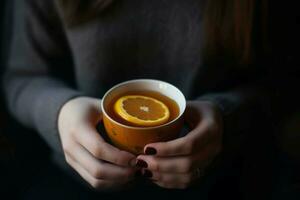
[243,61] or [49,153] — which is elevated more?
[243,61]

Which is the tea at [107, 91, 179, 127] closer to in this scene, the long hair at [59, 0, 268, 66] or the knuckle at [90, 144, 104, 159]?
the knuckle at [90, 144, 104, 159]

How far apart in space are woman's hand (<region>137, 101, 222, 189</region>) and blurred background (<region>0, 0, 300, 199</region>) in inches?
5.8

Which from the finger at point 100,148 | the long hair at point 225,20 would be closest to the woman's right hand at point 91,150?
the finger at point 100,148

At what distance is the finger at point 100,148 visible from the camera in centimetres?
59

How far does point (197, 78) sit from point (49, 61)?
0.93ft

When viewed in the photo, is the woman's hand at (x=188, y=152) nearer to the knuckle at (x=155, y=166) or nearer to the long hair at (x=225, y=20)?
the knuckle at (x=155, y=166)

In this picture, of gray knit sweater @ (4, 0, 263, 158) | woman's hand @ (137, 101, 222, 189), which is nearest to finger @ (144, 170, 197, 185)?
woman's hand @ (137, 101, 222, 189)

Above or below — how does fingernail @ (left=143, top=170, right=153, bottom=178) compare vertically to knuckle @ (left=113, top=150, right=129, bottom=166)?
below

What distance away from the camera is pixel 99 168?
2.07ft

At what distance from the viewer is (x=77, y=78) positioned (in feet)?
2.78

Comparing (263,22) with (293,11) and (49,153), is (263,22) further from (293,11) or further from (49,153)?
(49,153)

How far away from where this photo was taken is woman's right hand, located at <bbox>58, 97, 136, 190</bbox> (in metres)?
0.61

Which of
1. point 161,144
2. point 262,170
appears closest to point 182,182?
point 161,144

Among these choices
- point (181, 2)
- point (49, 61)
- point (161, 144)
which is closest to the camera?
point (161, 144)
